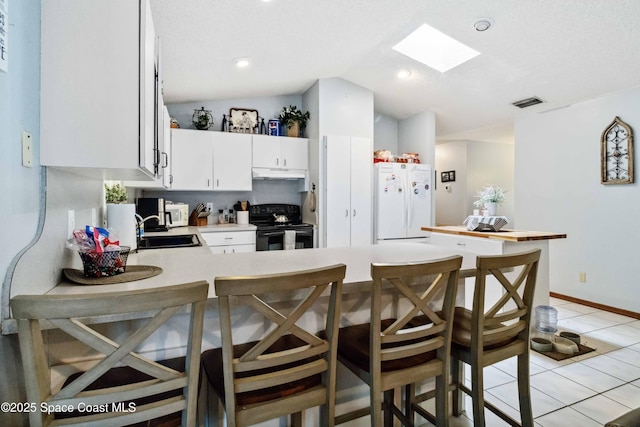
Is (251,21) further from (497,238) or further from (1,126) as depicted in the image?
(497,238)

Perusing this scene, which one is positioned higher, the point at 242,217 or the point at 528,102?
the point at 528,102

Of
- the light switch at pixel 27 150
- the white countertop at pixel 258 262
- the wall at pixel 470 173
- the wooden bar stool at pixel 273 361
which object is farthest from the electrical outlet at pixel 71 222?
the wall at pixel 470 173

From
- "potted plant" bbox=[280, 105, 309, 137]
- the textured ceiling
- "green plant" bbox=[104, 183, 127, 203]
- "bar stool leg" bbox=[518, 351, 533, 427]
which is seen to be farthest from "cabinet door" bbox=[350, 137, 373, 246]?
"bar stool leg" bbox=[518, 351, 533, 427]

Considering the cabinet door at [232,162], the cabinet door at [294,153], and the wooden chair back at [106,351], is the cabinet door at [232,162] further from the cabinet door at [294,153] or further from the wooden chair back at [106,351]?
the wooden chair back at [106,351]

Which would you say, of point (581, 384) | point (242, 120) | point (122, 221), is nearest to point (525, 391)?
point (581, 384)

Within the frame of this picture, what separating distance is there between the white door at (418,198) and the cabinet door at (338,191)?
930 mm

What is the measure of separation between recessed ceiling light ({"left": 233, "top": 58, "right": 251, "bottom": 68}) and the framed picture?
46.4 inches

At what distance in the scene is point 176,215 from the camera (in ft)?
13.2

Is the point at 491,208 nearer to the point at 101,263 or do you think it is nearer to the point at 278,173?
the point at 278,173

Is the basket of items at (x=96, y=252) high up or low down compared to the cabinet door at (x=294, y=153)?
down

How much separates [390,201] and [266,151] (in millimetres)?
1861

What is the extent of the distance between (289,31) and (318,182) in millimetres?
1975

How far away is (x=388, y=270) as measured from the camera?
118 centimetres

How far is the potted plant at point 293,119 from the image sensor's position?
4.83 metres
